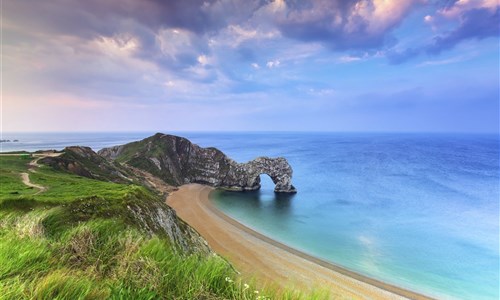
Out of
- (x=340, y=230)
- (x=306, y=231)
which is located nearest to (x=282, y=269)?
(x=306, y=231)

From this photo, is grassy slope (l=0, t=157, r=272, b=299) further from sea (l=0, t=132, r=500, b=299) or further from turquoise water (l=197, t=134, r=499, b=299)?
turquoise water (l=197, t=134, r=499, b=299)

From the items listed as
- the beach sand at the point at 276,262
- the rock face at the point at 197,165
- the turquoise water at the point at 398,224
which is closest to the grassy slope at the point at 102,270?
the beach sand at the point at 276,262

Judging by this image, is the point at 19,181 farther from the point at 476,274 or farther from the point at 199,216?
the point at 476,274

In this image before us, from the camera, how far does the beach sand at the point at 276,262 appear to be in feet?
112

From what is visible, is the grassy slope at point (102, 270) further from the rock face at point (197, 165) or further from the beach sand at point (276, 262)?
the rock face at point (197, 165)

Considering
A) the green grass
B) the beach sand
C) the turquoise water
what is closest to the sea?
the turquoise water

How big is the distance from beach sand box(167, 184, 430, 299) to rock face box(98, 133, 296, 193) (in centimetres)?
2787

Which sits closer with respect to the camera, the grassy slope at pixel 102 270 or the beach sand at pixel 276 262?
the grassy slope at pixel 102 270

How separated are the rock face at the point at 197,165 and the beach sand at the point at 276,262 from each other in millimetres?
27873

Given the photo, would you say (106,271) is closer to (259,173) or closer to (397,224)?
(397,224)

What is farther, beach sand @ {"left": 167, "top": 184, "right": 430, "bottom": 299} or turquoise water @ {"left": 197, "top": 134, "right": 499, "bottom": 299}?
turquoise water @ {"left": 197, "top": 134, "right": 499, "bottom": 299}

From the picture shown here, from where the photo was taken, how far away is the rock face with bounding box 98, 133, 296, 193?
90312mm

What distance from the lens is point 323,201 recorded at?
8012 centimetres

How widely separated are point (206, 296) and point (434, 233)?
6553 centimetres
